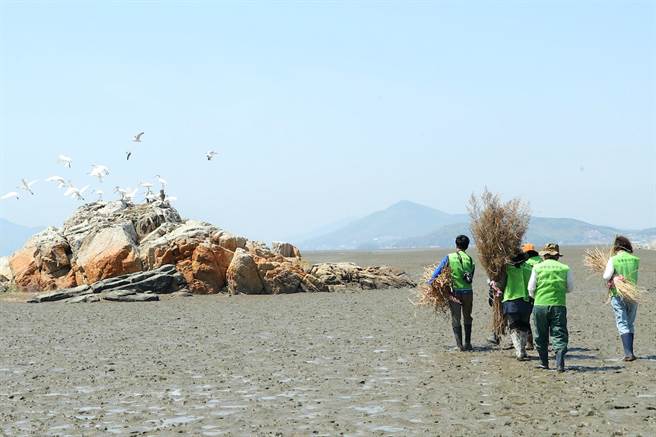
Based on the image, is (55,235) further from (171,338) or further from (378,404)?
(378,404)

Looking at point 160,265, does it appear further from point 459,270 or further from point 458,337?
point 459,270

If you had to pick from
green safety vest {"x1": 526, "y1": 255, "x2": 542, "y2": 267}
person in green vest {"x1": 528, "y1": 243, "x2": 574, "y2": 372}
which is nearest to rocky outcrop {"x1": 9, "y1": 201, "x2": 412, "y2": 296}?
green safety vest {"x1": 526, "y1": 255, "x2": 542, "y2": 267}

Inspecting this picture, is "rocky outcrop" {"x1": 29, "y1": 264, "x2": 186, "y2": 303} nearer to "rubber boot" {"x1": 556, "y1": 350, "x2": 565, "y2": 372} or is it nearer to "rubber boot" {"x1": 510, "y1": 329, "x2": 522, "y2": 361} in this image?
"rubber boot" {"x1": 510, "y1": 329, "x2": 522, "y2": 361}

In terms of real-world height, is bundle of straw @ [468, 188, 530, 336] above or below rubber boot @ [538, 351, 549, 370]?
above

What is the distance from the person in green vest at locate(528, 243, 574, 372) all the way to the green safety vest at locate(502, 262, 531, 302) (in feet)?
2.33

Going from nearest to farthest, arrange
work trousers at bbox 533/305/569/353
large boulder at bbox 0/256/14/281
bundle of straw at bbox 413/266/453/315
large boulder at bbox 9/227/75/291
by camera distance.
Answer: work trousers at bbox 533/305/569/353
bundle of straw at bbox 413/266/453/315
large boulder at bbox 9/227/75/291
large boulder at bbox 0/256/14/281

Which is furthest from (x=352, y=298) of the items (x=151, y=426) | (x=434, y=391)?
(x=151, y=426)

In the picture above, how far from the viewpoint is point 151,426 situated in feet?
26.5

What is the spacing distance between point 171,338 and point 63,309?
309 inches

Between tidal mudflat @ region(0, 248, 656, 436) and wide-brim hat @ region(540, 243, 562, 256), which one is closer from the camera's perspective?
tidal mudflat @ region(0, 248, 656, 436)

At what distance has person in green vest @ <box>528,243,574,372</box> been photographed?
10766mm

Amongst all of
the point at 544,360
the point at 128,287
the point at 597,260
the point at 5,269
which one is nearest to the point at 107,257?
the point at 128,287

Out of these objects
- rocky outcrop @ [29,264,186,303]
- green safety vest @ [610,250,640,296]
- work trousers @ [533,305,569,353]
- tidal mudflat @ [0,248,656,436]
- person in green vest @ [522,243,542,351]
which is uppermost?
person in green vest @ [522,243,542,351]

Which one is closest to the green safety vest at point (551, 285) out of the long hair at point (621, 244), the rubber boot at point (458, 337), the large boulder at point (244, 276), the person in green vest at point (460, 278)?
the long hair at point (621, 244)
